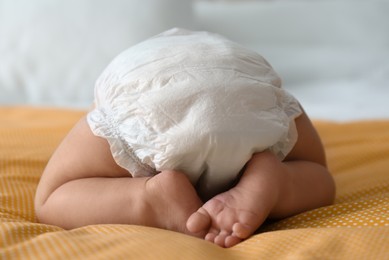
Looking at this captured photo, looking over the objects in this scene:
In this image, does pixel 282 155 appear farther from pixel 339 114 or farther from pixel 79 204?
pixel 339 114

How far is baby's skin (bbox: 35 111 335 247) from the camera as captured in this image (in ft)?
2.86

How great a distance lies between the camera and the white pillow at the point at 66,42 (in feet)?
7.29

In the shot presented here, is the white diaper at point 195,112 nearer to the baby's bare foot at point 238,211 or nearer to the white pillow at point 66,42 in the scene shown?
the baby's bare foot at point 238,211

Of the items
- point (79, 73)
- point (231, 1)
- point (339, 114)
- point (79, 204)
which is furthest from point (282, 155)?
point (231, 1)

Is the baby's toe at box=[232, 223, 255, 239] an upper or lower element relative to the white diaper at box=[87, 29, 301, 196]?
lower

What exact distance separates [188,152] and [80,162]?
0.20m

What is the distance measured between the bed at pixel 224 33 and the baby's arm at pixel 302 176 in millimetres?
94

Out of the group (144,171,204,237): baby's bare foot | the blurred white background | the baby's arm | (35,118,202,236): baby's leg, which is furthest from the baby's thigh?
the blurred white background

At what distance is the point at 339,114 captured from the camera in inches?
79.5

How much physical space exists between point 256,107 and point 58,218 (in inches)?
13.6

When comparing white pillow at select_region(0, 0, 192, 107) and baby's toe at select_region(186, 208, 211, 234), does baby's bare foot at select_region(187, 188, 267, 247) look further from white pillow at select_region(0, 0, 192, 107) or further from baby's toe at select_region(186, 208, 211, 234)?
white pillow at select_region(0, 0, 192, 107)

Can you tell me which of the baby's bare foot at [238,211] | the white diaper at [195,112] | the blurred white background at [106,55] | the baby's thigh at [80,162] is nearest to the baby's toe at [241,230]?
the baby's bare foot at [238,211]

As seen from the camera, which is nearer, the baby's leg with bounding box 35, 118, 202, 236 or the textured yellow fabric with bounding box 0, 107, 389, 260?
the textured yellow fabric with bounding box 0, 107, 389, 260

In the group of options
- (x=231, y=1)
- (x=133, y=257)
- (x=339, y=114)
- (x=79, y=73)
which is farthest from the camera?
(x=231, y=1)
